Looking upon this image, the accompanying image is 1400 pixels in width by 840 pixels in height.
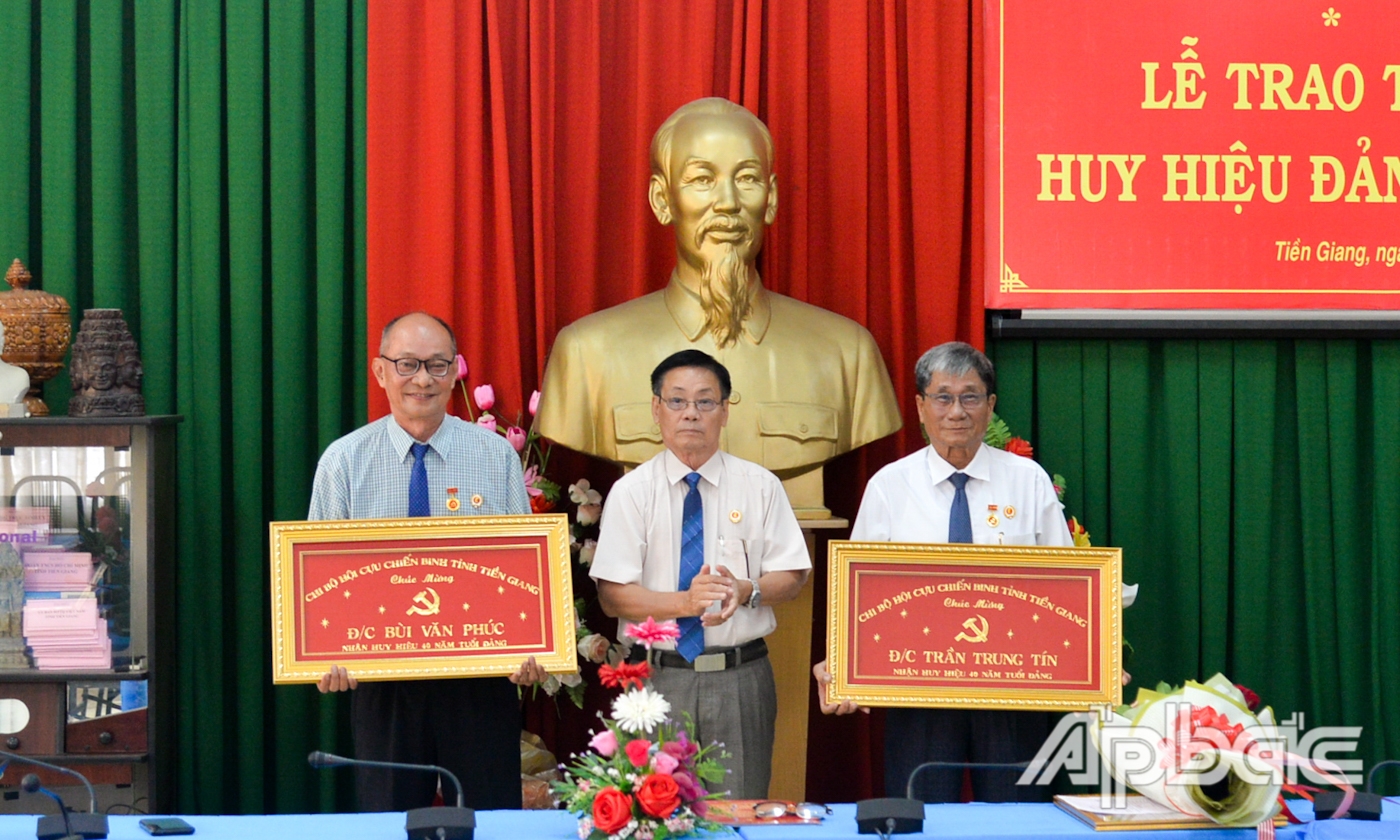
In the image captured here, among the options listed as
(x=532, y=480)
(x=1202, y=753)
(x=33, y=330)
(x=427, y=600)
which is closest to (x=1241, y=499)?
(x=532, y=480)

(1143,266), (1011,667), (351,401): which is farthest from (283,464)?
(1143,266)

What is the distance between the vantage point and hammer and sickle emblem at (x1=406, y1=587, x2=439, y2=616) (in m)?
2.70

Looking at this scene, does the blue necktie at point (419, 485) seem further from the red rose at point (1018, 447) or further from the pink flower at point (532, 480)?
the red rose at point (1018, 447)

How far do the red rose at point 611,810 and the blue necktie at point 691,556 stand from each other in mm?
988

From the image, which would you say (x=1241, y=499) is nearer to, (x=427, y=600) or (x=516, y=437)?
(x=516, y=437)

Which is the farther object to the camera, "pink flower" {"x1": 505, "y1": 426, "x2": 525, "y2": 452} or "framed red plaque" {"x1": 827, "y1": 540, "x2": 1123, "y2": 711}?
"pink flower" {"x1": 505, "y1": 426, "x2": 525, "y2": 452}

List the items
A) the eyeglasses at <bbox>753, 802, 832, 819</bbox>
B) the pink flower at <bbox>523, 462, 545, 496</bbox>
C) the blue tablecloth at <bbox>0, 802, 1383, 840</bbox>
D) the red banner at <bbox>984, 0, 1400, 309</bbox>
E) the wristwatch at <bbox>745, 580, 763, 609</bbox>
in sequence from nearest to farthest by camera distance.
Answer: the blue tablecloth at <bbox>0, 802, 1383, 840</bbox> < the eyeglasses at <bbox>753, 802, 832, 819</bbox> < the wristwatch at <bbox>745, 580, 763, 609</bbox> < the pink flower at <bbox>523, 462, 545, 496</bbox> < the red banner at <bbox>984, 0, 1400, 309</bbox>

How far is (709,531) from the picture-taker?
2.95m

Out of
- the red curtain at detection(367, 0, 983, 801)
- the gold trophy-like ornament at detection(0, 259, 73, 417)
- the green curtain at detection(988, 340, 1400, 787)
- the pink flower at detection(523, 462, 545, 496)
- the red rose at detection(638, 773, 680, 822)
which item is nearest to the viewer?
the red rose at detection(638, 773, 680, 822)

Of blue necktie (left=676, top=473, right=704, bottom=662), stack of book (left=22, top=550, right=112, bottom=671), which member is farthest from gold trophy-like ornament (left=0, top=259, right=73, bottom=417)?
blue necktie (left=676, top=473, right=704, bottom=662)

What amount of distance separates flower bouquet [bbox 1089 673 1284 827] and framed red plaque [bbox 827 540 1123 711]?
0.58 metres

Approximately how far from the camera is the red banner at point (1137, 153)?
4.05m

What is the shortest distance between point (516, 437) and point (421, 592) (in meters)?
Answer: 1.06

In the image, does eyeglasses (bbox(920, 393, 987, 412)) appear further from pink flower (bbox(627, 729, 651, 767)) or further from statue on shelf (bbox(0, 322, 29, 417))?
statue on shelf (bbox(0, 322, 29, 417))
